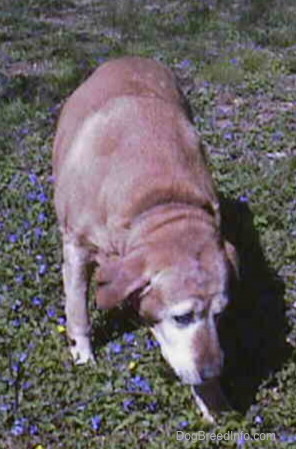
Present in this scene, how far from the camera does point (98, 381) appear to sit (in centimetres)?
513

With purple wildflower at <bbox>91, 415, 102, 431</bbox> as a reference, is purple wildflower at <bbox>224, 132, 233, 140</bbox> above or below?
below

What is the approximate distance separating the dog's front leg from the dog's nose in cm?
100

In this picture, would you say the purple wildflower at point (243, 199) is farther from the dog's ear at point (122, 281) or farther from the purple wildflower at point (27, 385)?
the dog's ear at point (122, 281)

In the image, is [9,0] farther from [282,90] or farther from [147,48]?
[282,90]

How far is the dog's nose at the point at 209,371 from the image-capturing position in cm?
443

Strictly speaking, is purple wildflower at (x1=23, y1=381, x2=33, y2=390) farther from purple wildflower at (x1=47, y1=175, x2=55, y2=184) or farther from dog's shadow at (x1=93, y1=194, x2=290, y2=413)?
purple wildflower at (x1=47, y1=175, x2=55, y2=184)

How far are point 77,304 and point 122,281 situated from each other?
0.95 meters

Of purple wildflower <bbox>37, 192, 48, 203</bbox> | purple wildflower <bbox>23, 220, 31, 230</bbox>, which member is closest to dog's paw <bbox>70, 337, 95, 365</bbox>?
purple wildflower <bbox>23, 220, 31, 230</bbox>

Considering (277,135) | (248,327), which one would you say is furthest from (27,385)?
(277,135)

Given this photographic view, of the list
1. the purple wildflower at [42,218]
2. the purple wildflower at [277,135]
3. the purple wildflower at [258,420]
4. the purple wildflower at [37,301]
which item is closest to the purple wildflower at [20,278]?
the purple wildflower at [37,301]

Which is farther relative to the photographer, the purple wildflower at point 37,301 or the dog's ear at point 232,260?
the purple wildflower at point 37,301

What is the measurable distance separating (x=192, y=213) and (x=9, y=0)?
26.7ft

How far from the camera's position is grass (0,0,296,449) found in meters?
4.88

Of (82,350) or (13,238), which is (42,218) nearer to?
(13,238)
